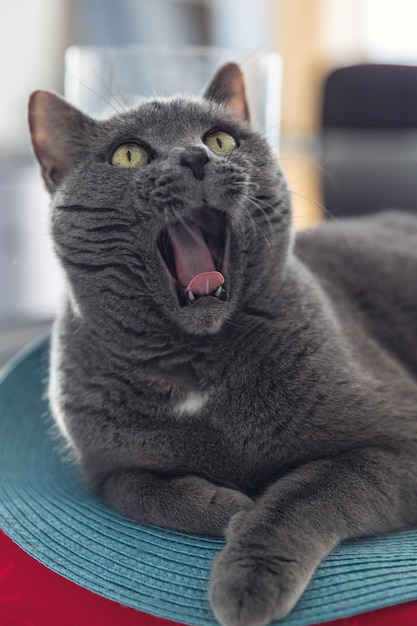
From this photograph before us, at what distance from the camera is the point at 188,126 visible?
1.06m

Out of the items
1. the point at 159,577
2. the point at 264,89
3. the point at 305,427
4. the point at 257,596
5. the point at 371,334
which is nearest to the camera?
the point at 257,596

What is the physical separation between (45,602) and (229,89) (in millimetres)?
849

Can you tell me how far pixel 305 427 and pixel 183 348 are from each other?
20 cm

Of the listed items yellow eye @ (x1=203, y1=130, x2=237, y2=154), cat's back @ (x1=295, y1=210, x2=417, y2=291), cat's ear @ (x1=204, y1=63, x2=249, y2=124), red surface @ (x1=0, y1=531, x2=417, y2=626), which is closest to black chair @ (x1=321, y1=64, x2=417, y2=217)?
cat's back @ (x1=295, y1=210, x2=417, y2=291)

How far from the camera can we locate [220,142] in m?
1.07

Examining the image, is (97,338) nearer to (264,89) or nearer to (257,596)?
(257,596)

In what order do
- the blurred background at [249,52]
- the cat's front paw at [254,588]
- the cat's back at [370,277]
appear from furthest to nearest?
the blurred background at [249,52]
the cat's back at [370,277]
the cat's front paw at [254,588]

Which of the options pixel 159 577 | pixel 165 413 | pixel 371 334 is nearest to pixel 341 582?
pixel 159 577

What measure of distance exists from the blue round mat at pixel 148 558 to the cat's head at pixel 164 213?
0.28 meters

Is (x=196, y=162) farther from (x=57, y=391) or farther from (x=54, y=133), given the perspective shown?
(x=57, y=391)

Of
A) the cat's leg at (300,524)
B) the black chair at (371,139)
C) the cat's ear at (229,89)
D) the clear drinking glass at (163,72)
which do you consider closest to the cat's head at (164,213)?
the cat's ear at (229,89)

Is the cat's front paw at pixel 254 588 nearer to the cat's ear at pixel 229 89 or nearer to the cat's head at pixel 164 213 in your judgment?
the cat's head at pixel 164 213

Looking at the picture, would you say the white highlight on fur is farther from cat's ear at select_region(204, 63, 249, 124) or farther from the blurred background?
cat's ear at select_region(204, 63, 249, 124)

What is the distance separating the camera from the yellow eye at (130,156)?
1.01 metres
